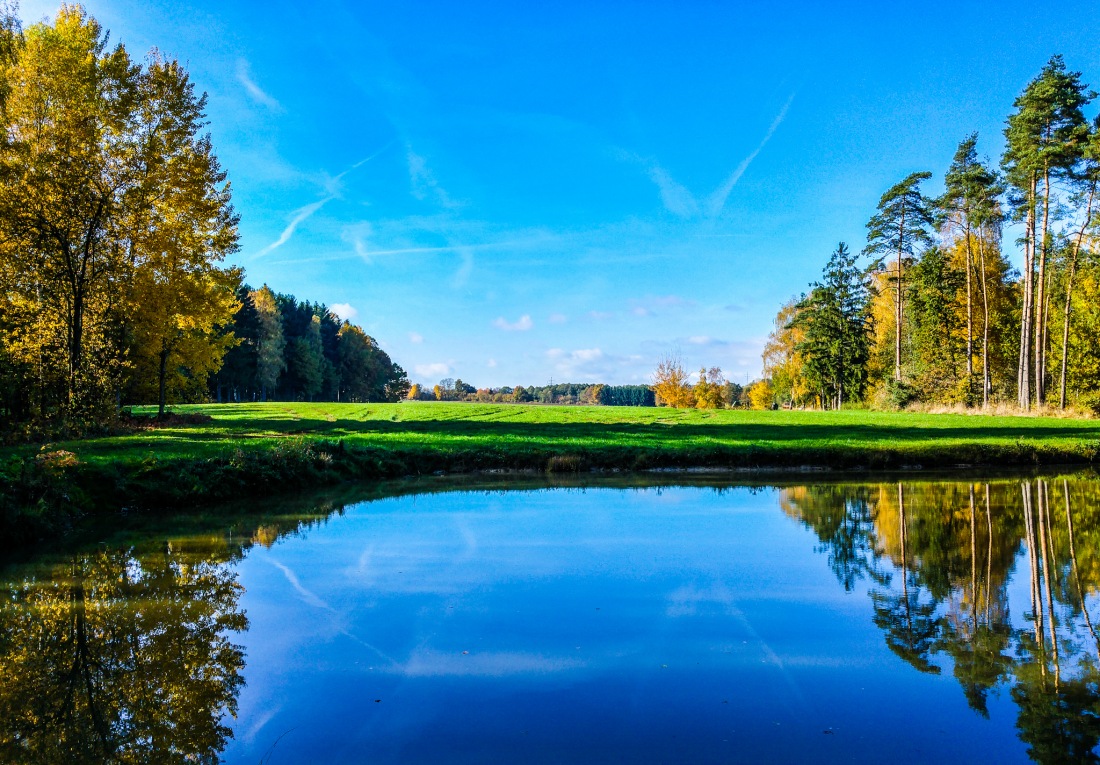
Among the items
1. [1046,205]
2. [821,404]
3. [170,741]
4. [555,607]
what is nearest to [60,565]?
[170,741]

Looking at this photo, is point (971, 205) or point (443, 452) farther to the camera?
point (971, 205)

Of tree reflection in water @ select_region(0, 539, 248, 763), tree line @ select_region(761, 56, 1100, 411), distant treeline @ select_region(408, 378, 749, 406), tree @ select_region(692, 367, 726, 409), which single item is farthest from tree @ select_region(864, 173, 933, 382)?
distant treeline @ select_region(408, 378, 749, 406)

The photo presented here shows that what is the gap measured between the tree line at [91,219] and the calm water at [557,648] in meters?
11.6

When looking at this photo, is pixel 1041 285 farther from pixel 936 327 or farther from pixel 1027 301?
pixel 936 327

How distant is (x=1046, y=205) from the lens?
3512cm

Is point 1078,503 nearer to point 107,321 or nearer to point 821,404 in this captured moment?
point 107,321

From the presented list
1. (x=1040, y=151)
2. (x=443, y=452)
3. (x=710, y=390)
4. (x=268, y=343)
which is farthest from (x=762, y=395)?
(x=443, y=452)

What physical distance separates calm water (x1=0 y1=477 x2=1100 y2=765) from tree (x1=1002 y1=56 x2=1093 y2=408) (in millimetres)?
32851

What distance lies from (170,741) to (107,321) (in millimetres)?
21141

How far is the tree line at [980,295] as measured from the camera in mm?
35188

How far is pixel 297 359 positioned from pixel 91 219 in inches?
2602

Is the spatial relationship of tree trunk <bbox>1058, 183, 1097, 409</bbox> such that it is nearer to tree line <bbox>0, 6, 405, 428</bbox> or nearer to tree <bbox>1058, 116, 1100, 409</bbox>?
tree <bbox>1058, 116, 1100, 409</bbox>

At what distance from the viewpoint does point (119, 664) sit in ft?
16.5

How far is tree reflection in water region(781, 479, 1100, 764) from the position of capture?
437 cm
